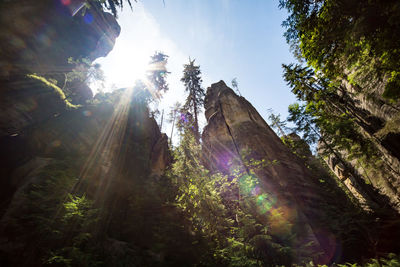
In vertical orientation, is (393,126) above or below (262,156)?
below

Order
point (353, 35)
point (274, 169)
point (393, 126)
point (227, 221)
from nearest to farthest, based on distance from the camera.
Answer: point (353, 35) → point (227, 221) → point (393, 126) → point (274, 169)

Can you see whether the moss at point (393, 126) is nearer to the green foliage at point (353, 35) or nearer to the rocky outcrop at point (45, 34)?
the green foliage at point (353, 35)

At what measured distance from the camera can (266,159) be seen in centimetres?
1287

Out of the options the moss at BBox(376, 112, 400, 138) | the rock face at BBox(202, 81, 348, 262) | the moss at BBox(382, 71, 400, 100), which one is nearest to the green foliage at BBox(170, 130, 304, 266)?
the rock face at BBox(202, 81, 348, 262)

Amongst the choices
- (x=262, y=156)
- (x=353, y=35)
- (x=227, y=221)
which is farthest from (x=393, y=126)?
(x=227, y=221)

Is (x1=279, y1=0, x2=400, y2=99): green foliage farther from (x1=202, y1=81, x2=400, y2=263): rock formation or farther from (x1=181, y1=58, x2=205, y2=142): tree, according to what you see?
(x1=181, y1=58, x2=205, y2=142): tree

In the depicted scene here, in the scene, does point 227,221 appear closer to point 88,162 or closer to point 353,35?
point 353,35

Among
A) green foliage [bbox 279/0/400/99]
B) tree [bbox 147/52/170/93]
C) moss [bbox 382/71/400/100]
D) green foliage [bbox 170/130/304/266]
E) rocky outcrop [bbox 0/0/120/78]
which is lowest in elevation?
green foliage [bbox 170/130/304/266]

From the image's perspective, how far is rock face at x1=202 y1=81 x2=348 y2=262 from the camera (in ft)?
31.5

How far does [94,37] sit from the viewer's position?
56.7 ft

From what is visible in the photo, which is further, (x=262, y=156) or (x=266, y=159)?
(x=262, y=156)

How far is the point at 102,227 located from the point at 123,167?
5.55 m

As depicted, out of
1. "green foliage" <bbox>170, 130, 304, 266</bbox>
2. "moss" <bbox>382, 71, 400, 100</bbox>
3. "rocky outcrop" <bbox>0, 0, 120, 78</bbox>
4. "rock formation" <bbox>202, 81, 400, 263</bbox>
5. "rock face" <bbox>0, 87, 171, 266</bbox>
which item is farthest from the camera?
"rocky outcrop" <bbox>0, 0, 120, 78</bbox>

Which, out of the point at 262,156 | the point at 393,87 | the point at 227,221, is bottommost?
the point at 227,221
